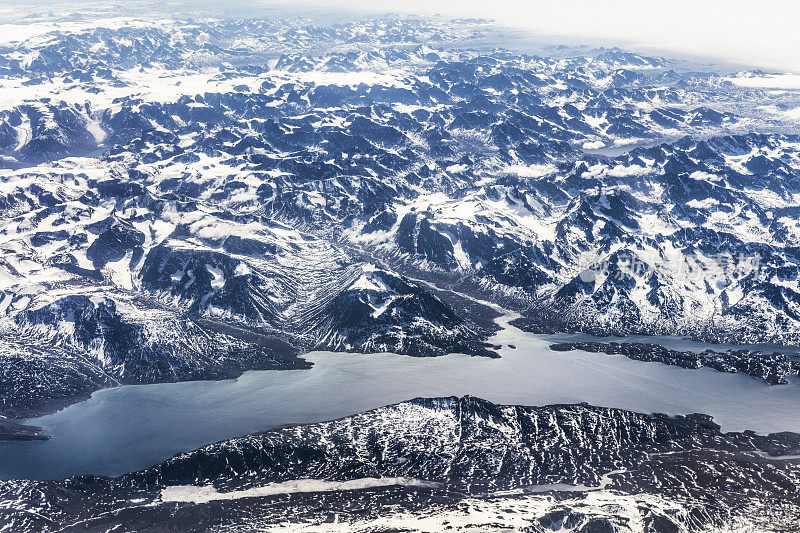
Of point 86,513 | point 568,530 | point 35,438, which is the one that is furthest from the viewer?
point 35,438

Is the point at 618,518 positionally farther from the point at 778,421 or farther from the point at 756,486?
the point at 778,421

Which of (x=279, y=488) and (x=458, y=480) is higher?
(x=458, y=480)

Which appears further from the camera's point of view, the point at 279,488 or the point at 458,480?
the point at 458,480

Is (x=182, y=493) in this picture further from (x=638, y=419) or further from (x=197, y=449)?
(x=638, y=419)

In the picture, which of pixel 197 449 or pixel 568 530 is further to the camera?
pixel 197 449

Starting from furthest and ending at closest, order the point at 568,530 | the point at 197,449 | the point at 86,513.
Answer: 1. the point at 197,449
2. the point at 86,513
3. the point at 568,530

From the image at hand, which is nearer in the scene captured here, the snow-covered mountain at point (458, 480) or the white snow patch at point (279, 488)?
the snow-covered mountain at point (458, 480)

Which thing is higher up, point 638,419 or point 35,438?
point 638,419

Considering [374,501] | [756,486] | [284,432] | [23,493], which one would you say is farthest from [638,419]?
[23,493]

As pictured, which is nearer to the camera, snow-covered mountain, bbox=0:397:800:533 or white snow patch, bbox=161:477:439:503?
snow-covered mountain, bbox=0:397:800:533
